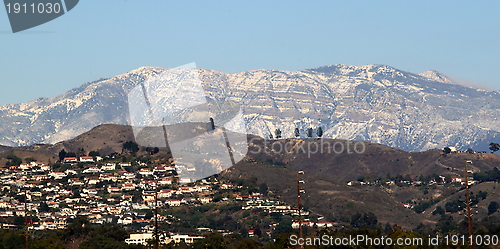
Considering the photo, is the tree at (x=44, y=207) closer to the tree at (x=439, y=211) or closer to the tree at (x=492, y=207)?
the tree at (x=439, y=211)

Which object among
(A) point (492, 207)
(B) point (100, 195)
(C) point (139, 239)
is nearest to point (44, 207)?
(B) point (100, 195)

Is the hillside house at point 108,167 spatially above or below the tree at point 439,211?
above

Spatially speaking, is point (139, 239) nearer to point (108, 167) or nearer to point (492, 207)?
point (108, 167)

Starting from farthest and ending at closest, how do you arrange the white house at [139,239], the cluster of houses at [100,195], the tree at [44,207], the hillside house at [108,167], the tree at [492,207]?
the hillside house at [108,167], the tree at [492,207], the tree at [44,207], the cluster of houses at [100,195], the white house at [139,239]

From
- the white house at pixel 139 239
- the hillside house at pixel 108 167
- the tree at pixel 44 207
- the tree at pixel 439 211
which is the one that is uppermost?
the hillside house at pixel 108 167

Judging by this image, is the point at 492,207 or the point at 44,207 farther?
the point at 492,207

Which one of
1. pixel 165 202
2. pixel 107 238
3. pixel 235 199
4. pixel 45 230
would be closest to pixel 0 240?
pixel 107 238

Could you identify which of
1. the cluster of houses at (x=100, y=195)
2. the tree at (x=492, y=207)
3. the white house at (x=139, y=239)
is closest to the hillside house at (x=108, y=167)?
the cluster of houses at (x=100, y=195)

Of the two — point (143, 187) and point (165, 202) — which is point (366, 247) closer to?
point (165, 202)

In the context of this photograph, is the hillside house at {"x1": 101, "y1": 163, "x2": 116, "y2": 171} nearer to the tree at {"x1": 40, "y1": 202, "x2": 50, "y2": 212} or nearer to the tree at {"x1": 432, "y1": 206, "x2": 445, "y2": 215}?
the tree at {"x1": 40, "y1": 202, "x2": 50, "y2": 212}

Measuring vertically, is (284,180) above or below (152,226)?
above

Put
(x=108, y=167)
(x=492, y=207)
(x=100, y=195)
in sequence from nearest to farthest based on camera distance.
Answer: (x=492, y=207) < (x=100, y=195) < (x=108, y=167)
